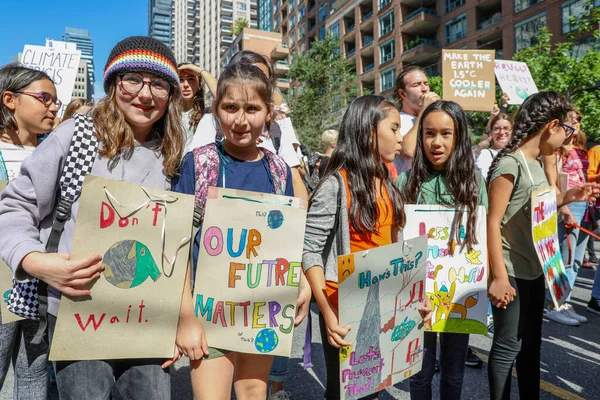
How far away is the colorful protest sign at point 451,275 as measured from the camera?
206 centimetres

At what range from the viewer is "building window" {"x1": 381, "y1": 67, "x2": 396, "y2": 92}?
3503 centimetres

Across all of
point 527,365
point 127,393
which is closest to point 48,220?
point 127,393

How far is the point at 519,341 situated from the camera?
2246mm

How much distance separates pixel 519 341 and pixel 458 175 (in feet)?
3.17

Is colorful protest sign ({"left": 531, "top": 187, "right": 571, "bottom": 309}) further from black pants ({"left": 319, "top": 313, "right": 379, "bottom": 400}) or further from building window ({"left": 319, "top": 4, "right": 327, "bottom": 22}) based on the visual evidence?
building window ({"left": 319, "top": 4, "right": 327, "bottom": 22})

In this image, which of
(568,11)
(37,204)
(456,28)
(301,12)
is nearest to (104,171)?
(37,204)

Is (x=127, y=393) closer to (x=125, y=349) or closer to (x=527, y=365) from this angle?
(x=125, y=349)

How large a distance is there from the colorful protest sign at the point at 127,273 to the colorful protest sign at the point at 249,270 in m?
0.10

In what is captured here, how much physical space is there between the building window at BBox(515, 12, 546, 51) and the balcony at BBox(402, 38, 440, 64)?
7.52 meters

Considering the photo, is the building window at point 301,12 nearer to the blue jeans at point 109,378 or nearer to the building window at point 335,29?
the building window at point 335,29

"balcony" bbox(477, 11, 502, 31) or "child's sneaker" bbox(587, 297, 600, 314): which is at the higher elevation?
"balcony" bbox(477, 11, 502, 31)

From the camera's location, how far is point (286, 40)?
183ft

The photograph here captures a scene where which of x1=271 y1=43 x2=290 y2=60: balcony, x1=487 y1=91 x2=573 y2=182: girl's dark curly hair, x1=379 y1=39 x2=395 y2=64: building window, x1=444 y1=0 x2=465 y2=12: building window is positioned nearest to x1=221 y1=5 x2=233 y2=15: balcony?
x1=271 y1=43 x2=290 y2=60: balcony

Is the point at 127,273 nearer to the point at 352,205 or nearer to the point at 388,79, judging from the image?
the point at 352,205
